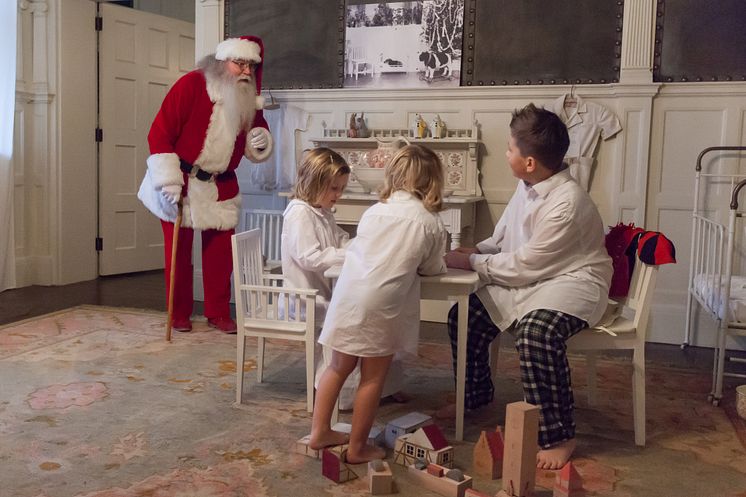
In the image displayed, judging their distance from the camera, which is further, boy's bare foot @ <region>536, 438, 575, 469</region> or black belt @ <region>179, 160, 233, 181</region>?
black belt @ <region>179, 160, 233, 181</region>

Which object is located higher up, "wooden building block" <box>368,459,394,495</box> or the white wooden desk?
the white wooden desk

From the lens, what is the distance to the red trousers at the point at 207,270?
406 centimetres

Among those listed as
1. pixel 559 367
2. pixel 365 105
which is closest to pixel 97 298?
pixel 365 105

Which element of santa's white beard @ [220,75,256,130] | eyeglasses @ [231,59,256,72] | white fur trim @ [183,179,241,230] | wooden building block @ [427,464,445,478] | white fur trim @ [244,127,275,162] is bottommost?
wooden building block @ [427,464,445,478]

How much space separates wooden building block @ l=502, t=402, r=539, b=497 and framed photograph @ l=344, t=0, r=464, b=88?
2.78m

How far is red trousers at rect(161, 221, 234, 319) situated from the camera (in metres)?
4.06

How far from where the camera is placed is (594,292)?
239cm

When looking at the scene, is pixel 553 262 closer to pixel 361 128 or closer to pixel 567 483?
pixel 567 483

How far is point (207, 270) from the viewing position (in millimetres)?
4098

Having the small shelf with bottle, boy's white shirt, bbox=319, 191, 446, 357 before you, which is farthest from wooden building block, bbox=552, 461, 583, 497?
the small shelf with bottle

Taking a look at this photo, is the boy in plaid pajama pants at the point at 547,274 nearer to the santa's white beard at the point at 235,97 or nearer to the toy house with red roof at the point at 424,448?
the toy house with red roof at the point at 424,448

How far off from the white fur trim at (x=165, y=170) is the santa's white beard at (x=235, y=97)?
0.39 metres

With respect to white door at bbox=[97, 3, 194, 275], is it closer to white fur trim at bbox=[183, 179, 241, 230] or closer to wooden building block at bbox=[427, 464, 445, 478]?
white fur trim at bbox=[183, 179, 241, 230]

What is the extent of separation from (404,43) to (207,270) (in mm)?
1779
